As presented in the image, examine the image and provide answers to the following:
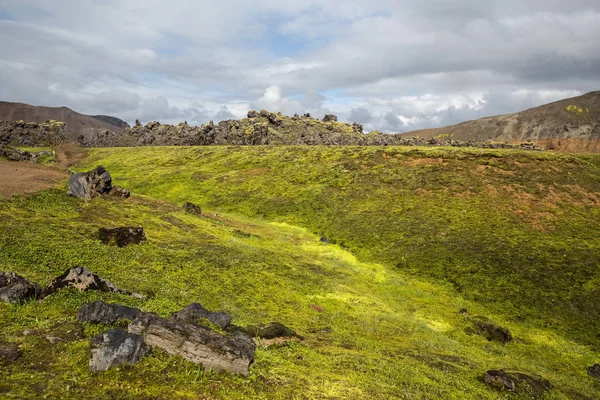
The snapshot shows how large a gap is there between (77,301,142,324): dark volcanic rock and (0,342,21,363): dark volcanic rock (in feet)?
8.85

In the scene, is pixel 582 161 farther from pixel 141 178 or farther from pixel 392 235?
pixel 141 178

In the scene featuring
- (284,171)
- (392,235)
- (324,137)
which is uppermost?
(324,137)

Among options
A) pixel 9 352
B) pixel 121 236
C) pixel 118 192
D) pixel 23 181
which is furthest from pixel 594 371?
→ pixel 23 181

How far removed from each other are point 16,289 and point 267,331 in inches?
437

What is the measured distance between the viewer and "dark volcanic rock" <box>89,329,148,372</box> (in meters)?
12.3

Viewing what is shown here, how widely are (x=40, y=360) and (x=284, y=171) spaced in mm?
85700

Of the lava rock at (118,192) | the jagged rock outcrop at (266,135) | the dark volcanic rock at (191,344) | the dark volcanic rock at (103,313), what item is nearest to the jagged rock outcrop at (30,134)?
the jagged rock outcrop at (266,135)

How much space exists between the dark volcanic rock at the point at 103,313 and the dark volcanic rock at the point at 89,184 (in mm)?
27173

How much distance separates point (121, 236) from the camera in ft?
93.9

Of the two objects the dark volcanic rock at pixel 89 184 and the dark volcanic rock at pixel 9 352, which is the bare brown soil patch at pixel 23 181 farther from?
the dark volcanic rock at pixel 9 352

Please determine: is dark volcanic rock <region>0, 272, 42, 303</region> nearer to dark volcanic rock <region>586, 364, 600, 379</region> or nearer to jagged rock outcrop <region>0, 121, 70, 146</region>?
dark volcanic rock <region>586, 364, 600, 379</region>

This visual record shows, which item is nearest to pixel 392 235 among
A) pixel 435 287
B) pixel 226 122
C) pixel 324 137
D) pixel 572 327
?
pixel 435 287

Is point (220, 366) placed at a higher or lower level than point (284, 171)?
lower

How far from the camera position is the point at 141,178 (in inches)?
4013
